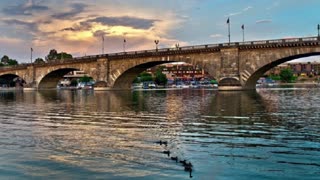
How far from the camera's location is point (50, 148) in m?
13.8

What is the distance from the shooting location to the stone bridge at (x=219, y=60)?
224 feet

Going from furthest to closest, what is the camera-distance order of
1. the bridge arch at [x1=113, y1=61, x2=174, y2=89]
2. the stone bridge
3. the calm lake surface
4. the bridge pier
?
the bridge arch at [x1=113, y1=61, x2=174, y2=89], the bridge pier, the stone bridge, the calm lake surface

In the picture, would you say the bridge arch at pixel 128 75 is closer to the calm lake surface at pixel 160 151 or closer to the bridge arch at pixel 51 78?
the bridge arch at pixel 51 78

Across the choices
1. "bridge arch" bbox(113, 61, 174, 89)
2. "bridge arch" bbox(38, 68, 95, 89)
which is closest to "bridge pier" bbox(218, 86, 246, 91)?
"bridge arch" bbox(113, 61, 174, 89)

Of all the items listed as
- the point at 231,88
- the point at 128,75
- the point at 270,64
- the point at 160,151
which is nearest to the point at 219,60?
the point at 231,88

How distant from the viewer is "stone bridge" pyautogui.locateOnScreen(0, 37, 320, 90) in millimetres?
68125

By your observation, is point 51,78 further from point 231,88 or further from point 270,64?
point 270,64

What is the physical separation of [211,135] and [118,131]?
443cm

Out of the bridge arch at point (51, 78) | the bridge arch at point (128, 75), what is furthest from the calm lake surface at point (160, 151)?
the bridge arch at point (51, 78)

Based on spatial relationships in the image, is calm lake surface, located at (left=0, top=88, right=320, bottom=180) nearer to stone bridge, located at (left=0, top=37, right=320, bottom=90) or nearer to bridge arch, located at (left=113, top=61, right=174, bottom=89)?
stone bridge, located at (left=0, top=37, right=320, bottom=90)

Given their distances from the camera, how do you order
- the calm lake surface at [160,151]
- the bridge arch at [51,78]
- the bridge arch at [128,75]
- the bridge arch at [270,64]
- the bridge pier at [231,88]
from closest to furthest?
the calm lake surface at [160,151] → the bridge arch at [270,64] → the bridge pier at [231,88] → the bridge arch at [128,75] → the bridge arch at [51,78]

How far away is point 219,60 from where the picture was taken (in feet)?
251

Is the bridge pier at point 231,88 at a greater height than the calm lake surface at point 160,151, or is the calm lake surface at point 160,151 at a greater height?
the bridge pier at point 231,88

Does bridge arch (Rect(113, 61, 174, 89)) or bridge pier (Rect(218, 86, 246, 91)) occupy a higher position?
bridge arch (Rect(113, 61, 174, 89))
